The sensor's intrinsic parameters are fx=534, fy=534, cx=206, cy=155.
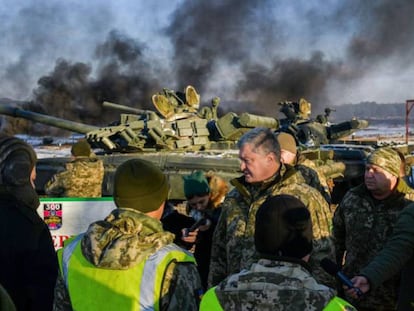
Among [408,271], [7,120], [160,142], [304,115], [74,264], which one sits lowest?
[408,271]

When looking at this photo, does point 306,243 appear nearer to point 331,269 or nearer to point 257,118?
point 331,269

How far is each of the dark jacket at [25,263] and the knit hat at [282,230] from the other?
1235 mm

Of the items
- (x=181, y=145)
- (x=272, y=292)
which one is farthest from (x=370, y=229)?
(x=181, y=145)

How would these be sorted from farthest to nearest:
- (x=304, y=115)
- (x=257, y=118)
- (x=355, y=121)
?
(x=304, y=115), (x=355, y=121), (x=257, y=118)

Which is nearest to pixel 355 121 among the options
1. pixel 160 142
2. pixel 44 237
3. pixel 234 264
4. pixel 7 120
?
pixel 160 142

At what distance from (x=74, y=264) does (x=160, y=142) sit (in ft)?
25.1

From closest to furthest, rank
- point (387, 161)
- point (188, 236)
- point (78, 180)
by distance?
point (387, 161)
point (188, 236)
point (78, 180)

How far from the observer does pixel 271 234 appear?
190 cm

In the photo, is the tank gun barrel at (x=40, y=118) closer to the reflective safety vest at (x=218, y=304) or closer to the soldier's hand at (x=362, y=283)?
the soldier's hand at (x=362, y=283)

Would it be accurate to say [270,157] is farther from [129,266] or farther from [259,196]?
[129,266]

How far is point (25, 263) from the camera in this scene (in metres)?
2.62

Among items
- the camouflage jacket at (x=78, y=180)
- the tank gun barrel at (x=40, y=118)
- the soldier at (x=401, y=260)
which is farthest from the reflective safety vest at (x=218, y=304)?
the tank gun barrel at (x=40, y=118)

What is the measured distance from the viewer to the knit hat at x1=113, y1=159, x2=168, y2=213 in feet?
7.54

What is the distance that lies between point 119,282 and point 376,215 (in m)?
2.08
